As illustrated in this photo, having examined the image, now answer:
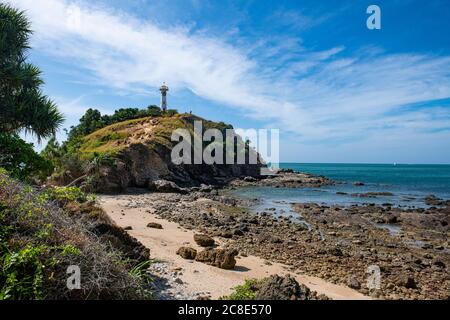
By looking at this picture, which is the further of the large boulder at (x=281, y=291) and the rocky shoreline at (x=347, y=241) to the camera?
the rocky shoreline at (x=347, y=241)

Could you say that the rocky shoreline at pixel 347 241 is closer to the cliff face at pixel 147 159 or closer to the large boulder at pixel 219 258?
the large boulder at pixel 219 258

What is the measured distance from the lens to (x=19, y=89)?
15.0m

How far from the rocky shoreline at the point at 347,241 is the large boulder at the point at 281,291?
15.6ft

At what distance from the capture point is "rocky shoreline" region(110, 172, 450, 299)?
1190cm

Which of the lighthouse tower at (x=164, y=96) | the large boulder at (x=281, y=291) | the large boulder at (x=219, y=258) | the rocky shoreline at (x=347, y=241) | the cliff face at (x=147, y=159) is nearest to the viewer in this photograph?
the large boulder at (x=281, y=291)

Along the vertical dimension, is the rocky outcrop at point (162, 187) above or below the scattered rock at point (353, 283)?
above

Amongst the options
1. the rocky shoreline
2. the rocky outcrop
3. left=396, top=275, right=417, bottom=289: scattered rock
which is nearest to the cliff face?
the rocky outcrop

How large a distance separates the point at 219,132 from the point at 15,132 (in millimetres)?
59929

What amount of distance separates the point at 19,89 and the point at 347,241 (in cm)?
1838

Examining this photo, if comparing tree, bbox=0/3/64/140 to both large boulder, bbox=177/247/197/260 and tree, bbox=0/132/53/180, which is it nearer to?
tree, bbox=0/132/53/180

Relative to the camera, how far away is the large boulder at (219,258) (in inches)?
430

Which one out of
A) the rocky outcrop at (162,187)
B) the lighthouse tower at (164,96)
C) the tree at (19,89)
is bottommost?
the rocky outcrop at (162,187)

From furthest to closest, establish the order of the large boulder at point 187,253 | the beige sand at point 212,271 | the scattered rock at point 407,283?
the large boulder at point 187,253, the scattered rock at point 407,283, the beige sand at point 212,271

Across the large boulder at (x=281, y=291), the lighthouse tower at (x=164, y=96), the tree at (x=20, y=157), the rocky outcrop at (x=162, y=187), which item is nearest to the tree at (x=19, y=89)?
the tree at (x=20, y=157)
